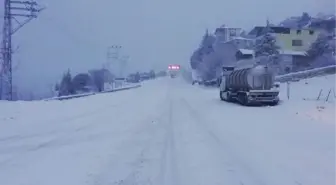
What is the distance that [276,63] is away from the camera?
5847 cm

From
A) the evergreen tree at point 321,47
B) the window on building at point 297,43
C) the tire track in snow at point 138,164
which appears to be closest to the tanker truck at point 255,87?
the tire track in snow at point 138,164

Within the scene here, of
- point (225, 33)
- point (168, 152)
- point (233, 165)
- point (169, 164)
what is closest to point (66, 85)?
point (225, 33)

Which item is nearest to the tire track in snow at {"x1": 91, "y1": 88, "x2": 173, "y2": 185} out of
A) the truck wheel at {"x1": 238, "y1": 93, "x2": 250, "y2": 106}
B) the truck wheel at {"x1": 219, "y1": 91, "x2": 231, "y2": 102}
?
the truck wheel at {"x1": 238, "y1": 93, "x2": 250, "y2": 106}

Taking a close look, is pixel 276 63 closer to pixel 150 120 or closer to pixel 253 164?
pixel 150 120

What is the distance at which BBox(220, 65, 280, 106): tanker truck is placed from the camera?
27.1 m

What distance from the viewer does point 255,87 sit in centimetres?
2812

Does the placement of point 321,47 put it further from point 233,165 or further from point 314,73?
point 233,165

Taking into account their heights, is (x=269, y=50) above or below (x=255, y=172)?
above

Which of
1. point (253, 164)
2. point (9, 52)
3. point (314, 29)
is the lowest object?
point (253, 164)

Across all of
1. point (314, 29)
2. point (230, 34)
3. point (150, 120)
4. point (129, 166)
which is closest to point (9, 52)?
point (150, 120)

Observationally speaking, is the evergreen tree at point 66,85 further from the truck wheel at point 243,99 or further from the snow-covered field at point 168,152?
the snow-covered field at point 168,152

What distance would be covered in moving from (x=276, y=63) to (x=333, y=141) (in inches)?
1901

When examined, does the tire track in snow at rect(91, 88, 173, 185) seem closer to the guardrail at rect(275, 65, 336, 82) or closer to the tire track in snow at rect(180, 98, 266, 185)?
the tire track in snow at rect(180, 98, 266, 185)

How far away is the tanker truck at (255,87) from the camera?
89.0ft
